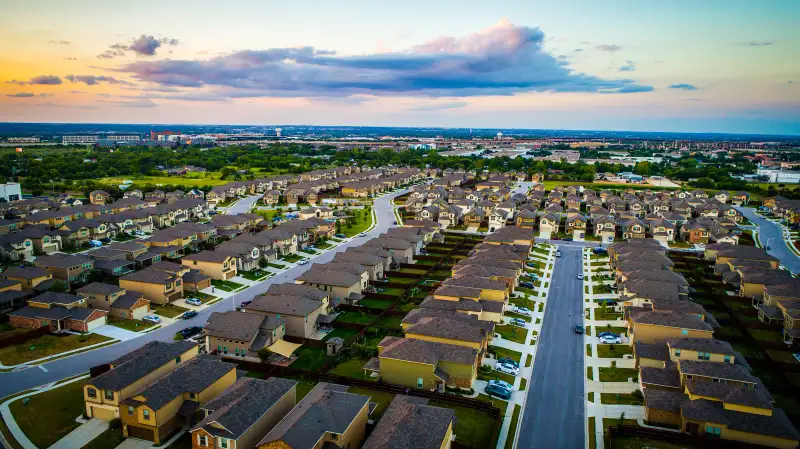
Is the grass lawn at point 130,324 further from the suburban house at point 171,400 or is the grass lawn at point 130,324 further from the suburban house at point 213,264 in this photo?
the suburban house at point 171,400

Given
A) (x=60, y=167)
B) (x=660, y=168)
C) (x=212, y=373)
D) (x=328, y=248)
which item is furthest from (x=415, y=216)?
(x=660, y=168)

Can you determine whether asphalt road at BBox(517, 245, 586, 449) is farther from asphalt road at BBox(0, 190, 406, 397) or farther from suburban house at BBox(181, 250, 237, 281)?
suburban house at BBox(181, 250, 237, 281)

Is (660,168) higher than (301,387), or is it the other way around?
(660,168)

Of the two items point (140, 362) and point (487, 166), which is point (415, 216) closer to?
point (140, 362)

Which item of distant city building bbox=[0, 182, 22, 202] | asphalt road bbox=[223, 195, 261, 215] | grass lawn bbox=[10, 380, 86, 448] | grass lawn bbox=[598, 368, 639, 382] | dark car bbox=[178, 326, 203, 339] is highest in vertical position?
distant city building bbox=[0, 182, 22, 202]

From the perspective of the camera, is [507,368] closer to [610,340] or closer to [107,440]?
[610,340]

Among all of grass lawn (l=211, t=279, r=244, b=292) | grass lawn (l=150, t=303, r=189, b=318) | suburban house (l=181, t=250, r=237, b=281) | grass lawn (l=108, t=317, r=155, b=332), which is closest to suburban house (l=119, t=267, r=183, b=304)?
grass lawn (l=150, t=303, r=189, b=318)

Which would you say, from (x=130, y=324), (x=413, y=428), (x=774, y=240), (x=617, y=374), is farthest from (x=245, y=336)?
(x=774, y=240)
